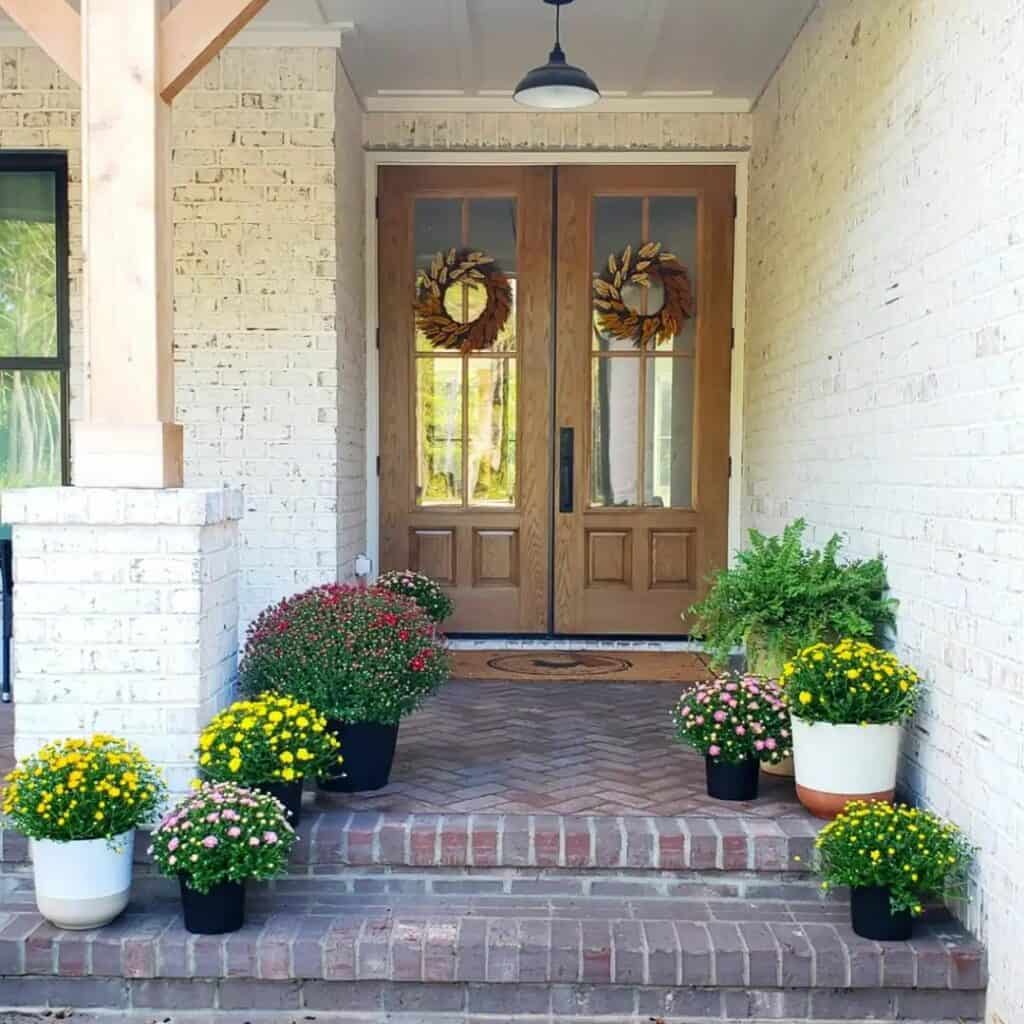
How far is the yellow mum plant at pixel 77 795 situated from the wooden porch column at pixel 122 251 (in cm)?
72

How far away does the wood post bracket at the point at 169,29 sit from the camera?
2.75 meters

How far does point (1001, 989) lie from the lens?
230 centimetres

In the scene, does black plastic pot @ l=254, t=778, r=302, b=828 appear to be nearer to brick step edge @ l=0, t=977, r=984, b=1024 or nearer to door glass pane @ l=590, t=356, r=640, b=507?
brick step edge @ l=0, t=977, r=984, b=1024

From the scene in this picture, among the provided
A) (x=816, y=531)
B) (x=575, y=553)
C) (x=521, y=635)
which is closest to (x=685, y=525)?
(x=575, y=553)

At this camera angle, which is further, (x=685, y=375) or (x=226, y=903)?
(x=685, y=375)

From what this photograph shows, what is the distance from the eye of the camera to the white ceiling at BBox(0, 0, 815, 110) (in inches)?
163

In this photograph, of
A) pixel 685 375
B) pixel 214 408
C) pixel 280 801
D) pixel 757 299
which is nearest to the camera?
pixel 280 801

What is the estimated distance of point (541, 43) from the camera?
449 centimetres

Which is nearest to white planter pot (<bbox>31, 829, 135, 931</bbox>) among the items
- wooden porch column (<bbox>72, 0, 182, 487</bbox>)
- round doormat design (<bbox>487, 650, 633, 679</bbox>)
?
wooden porch column (<bbox>72, 0, 182, 487</bbox>)

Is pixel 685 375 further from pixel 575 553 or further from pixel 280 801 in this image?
pixel 280 801

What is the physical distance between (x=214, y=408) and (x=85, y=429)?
1793mm

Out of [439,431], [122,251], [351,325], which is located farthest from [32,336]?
[122,251]

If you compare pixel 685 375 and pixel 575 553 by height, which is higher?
pixel 685 375

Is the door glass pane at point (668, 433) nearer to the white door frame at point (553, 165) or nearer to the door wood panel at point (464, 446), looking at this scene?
the white door frame at point (553, 165)
